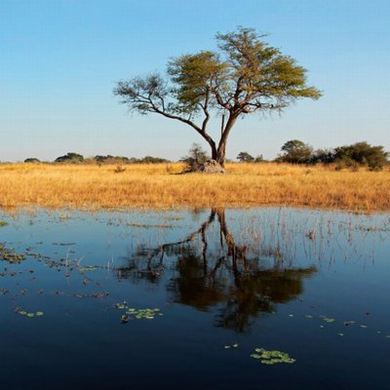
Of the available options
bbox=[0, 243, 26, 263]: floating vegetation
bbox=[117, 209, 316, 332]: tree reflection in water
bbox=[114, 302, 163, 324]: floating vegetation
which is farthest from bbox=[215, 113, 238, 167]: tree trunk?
bbox=[114, 302, 163, 324]: floating vegetation

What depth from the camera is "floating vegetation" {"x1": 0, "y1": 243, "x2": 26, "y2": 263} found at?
31.7 feet

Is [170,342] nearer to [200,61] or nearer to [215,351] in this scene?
[215,351]

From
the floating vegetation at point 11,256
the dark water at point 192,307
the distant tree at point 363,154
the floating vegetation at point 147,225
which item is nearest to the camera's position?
the dark water at point 192,307

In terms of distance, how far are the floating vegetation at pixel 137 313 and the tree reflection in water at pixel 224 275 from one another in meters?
0.61

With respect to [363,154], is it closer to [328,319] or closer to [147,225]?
[147,225]

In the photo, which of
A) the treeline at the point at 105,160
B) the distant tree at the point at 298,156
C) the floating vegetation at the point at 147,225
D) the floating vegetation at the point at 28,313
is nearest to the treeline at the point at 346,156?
the distant tree at the point at 298,156

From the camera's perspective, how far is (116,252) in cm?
1068

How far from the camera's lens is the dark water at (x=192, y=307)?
514 centimetres

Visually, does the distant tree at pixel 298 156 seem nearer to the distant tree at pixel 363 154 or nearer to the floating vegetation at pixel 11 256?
the distant tree at pixel 363 154

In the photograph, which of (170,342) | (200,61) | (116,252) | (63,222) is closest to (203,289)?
(170,342)

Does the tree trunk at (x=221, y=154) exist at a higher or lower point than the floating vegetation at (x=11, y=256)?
higher

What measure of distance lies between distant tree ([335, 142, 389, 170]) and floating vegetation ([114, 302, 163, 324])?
42.3 meters

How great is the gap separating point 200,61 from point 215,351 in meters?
38.3

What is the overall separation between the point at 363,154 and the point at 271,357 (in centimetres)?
4698
